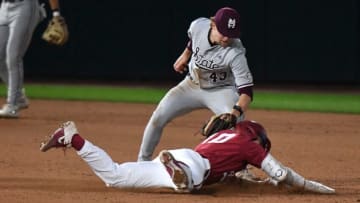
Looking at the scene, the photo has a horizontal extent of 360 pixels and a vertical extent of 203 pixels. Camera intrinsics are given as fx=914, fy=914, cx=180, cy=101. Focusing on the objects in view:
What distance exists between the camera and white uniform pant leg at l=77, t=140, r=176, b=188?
268 inches

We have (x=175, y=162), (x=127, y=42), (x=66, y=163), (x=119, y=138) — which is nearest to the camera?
(x=175, y=162)

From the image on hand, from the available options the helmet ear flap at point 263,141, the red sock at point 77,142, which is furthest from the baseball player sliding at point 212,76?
the red sock at point 77,142

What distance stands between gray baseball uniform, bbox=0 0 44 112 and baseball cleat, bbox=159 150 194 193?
209 inches

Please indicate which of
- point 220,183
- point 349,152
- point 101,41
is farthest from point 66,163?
point 101,41

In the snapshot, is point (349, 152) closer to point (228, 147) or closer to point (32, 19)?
point (228, 147)

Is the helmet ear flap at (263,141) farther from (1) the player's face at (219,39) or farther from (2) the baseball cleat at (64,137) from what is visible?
(2) the baseball cleat at (64,137)

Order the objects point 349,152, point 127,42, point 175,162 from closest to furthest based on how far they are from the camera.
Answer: point 175,162
point 349,152
point 127,42

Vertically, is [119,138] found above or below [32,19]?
below

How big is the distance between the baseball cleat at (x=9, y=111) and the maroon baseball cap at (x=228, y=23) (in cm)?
516

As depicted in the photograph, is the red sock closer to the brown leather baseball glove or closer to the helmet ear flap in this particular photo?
the helmet ear flap

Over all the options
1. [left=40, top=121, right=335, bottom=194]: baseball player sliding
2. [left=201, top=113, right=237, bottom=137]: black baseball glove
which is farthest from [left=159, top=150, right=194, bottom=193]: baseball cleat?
[left=201, top=113, right=237, bottom=137]: black baseball glove

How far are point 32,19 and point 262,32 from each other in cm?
735

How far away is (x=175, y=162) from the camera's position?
6.63 metres

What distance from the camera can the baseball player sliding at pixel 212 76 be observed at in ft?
24.1
